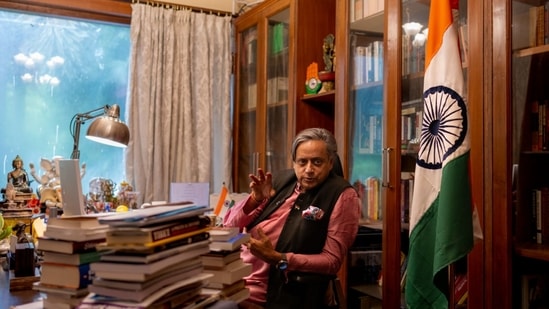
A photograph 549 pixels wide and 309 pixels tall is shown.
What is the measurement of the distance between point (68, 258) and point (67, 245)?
3 centimetres

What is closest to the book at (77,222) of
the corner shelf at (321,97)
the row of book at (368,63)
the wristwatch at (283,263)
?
the wristwatch at (283,263)

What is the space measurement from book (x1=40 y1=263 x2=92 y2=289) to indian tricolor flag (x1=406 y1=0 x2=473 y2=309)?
117cm

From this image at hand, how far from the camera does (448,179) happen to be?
176 cm

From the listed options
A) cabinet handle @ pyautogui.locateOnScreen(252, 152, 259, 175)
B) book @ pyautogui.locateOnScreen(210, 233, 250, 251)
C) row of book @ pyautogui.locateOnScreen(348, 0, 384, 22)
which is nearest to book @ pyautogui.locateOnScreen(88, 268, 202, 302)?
book @ pyautogui.locateOnScreen(210, 233, 250, 251)

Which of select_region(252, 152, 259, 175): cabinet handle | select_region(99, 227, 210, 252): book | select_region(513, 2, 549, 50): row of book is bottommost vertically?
select_region(99, 227, 210, 252): book

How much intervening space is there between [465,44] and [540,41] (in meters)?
0.28

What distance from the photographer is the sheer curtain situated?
11.3 feet

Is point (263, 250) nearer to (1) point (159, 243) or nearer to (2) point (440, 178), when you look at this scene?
(2) point (440, 178)

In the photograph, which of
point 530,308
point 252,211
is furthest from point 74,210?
point 530,308

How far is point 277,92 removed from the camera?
328 cm

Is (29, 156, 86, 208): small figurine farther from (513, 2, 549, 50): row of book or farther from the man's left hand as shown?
(513, 2, 549, 50): row of book

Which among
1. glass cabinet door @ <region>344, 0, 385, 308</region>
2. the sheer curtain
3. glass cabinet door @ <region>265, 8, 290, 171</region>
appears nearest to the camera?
glass cabinet door @ <region>344, 0, 385, 308</region>

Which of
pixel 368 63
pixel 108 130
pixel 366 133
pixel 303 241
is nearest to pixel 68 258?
pixel 303 241

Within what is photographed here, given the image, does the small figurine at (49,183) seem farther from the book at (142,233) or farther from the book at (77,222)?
the book at (142,233)
